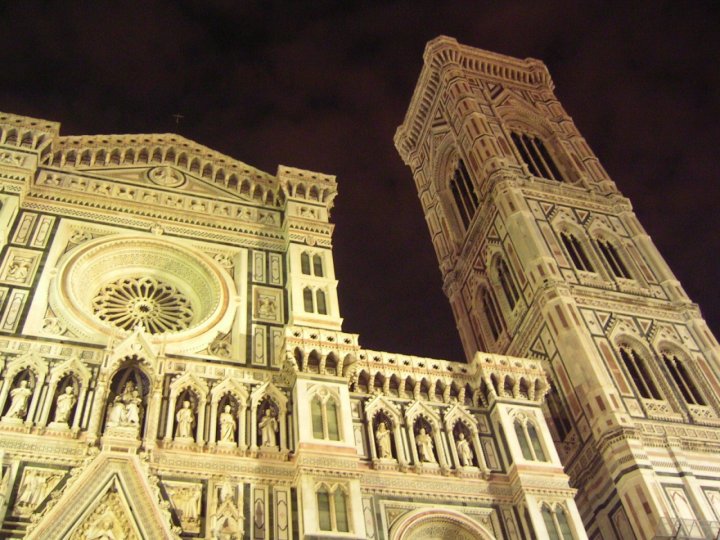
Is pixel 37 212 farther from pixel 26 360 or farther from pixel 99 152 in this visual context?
pixel 26 360

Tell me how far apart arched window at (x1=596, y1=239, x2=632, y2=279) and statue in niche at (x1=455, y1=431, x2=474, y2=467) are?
28.4 ft

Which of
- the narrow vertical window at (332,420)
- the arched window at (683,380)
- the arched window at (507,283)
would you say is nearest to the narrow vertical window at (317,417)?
the narrow vertical window at (332,420)

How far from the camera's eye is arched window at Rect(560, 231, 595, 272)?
21.6m

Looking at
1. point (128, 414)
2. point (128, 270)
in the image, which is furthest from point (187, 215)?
point (128, 414)

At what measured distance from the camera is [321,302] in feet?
55.0

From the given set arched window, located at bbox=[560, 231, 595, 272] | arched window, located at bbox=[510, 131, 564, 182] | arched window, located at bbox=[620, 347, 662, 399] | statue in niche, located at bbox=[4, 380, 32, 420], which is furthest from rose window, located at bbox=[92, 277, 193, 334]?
arched window, located at bbox=[510, 131, 564, 182]

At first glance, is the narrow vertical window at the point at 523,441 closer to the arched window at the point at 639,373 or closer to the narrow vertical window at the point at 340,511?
the narrow vertical window at the point at 340,511

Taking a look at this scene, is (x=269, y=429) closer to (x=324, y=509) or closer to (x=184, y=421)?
(x=184, y=421)

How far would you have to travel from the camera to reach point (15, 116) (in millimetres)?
18953

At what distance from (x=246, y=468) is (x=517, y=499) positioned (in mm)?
4664

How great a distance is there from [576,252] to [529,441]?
8.30 meters

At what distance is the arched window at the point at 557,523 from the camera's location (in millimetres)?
13500

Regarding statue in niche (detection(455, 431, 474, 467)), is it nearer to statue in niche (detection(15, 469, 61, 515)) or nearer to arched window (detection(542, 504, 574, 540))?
arched window (detection(542, 504, 574, 540))

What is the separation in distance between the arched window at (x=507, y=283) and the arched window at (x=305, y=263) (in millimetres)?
6733
